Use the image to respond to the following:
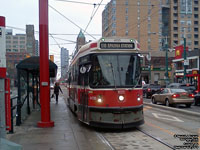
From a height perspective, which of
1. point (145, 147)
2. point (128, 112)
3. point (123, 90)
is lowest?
point (145, 147)

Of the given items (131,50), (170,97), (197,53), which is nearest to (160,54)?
(197,53)

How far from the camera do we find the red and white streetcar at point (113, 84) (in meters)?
8.80

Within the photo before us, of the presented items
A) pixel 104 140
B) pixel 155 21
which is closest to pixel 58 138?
pixel 104 140

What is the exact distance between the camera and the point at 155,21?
102m

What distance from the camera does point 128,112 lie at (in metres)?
8.87

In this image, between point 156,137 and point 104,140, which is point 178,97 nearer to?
point 156,137

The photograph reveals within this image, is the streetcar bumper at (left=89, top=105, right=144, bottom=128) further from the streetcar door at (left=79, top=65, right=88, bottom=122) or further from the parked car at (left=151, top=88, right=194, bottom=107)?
the parked car at (left=151, top=88, right=194, bottom=107)

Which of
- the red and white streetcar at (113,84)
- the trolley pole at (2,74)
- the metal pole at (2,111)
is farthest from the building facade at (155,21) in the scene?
the metal pole at (2,111)

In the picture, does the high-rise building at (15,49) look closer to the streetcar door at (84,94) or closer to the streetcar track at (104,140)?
the streetcar door at (84,94)

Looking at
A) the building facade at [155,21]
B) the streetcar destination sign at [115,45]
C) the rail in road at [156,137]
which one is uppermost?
the building facade at [155,21]

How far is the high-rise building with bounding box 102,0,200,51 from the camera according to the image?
97.1 metres

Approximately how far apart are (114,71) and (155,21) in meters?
97.3

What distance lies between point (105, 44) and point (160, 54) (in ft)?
230

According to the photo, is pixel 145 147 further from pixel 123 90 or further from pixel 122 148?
pixel 123 90
